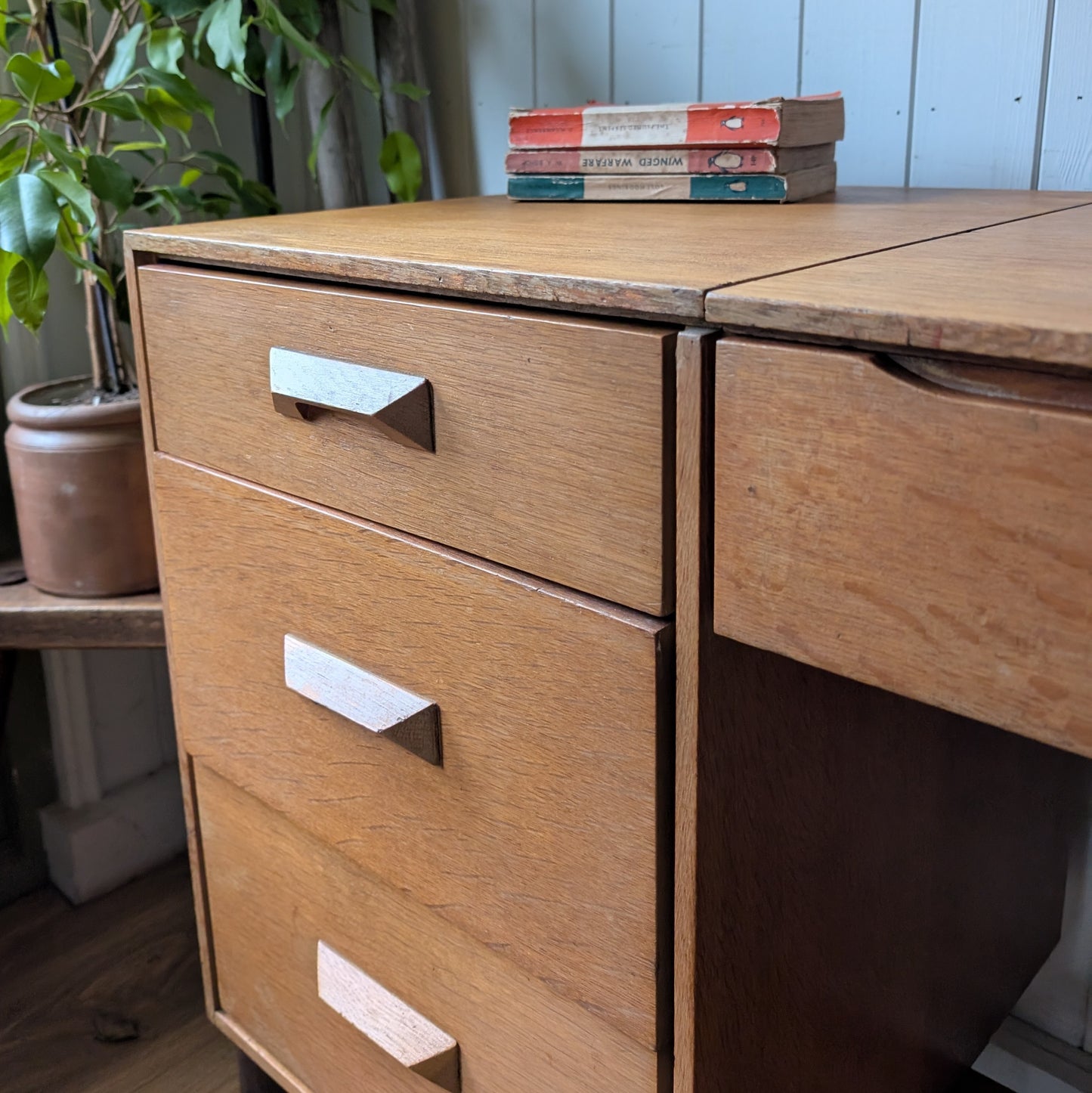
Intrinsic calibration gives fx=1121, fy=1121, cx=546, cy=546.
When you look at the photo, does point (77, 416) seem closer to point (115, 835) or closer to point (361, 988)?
point (361, 988)

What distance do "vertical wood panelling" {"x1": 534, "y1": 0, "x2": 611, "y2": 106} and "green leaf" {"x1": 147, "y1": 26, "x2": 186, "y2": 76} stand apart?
15.6 inches

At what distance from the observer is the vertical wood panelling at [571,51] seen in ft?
3.84

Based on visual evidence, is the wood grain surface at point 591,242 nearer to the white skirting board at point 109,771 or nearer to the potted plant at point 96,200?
the potted plant at point 96,200

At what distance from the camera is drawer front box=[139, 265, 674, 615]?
548 mm

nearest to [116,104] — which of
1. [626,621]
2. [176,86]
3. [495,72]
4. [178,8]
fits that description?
[176,86]

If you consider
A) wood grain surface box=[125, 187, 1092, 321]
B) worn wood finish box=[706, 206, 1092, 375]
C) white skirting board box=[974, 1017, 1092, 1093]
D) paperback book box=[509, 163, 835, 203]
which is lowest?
white skirting board box=[974, 1017, 1092, 1093]

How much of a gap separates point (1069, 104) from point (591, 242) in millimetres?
497

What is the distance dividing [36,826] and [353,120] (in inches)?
39.1

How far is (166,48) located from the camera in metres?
1.00

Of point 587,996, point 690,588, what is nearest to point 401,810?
point 587,996

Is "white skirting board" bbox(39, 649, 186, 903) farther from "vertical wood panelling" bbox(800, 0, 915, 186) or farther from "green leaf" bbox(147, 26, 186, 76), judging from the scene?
"vertical wood panelling" bbox(800, 0, 915, 186)

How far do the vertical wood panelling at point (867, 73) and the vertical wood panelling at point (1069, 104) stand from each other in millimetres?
122

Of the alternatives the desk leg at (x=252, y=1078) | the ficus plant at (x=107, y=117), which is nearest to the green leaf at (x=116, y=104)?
the ficus plant at (x=107, y=117)

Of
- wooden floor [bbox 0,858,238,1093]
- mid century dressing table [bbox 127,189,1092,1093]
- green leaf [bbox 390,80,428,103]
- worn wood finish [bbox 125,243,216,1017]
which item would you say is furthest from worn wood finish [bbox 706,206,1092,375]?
wooden floor [bbox 0,858,238,1093]
